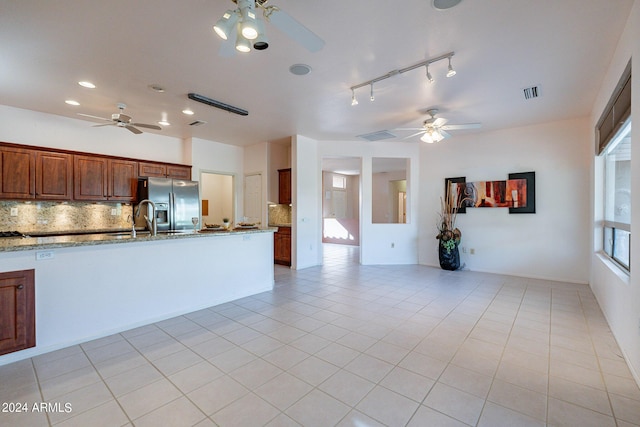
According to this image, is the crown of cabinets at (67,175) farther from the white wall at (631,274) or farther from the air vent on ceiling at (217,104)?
the white wall at (631,274)

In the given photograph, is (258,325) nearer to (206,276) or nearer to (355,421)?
(206,276)

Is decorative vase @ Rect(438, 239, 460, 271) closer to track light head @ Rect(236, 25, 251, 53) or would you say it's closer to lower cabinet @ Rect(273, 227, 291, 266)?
lower cabinet @ Rect(273, 227, 291, 266)

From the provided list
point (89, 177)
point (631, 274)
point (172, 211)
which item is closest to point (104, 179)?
point (89, 177)

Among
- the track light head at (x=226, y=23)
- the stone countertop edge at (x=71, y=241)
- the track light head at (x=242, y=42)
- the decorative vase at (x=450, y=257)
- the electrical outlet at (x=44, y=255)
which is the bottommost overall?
the decorative vase at (x=450, y=257)

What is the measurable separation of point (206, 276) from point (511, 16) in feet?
13.7

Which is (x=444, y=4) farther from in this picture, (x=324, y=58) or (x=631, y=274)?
(x=631, y=274)

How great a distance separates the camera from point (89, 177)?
15.8ft

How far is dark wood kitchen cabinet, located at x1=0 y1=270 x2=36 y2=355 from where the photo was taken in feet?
7.46

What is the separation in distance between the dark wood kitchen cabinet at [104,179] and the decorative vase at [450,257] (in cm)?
633

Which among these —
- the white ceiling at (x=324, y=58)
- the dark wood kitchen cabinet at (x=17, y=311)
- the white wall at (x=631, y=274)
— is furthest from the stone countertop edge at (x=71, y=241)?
the white wall at (x=631, y=274)

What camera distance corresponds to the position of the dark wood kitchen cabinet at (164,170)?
5.46 m

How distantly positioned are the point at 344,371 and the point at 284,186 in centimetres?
502

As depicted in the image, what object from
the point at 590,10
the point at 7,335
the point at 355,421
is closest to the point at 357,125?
the point at 590,10

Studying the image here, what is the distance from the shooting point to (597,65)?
9.88 feet
